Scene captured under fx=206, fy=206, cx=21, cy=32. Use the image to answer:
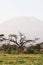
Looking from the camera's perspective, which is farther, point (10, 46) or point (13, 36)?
point (13, 36)

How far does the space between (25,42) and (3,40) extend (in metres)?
7.68

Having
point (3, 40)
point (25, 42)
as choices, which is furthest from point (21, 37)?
point (3, 40)

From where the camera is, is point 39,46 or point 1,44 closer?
point 39,46

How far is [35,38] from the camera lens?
2662 inches

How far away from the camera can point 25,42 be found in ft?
213

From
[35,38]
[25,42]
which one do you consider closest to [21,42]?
[25,42]

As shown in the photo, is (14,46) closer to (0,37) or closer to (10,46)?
(10,46)

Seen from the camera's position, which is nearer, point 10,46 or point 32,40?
point 10,46

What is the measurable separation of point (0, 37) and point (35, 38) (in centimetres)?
1151

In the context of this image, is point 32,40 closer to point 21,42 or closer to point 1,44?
point 21,42

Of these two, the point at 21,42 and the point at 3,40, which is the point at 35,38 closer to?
the point at 21,42

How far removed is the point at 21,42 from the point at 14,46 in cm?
299

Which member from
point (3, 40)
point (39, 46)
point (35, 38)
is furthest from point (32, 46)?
point (3, 40)

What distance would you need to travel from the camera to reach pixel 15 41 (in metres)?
64.4
